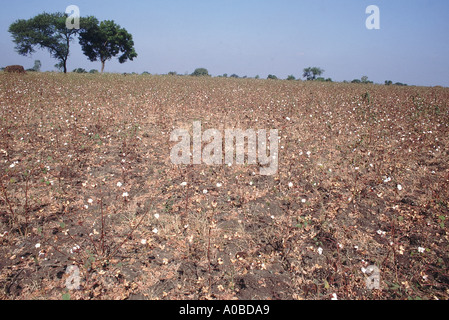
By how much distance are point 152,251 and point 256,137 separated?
5453 mm

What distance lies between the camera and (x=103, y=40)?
137 feet

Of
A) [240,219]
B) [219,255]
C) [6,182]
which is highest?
[6,182]

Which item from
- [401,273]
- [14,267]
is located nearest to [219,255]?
[401,273]

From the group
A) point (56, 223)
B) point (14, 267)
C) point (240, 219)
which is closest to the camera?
point (14, 267)

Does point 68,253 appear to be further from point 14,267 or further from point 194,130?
point 194,130

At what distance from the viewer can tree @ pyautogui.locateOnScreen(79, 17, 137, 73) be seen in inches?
1554

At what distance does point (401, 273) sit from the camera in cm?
346

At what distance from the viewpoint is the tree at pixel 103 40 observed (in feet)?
129

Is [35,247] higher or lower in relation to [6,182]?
lower

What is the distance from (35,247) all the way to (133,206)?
62.4 inches
